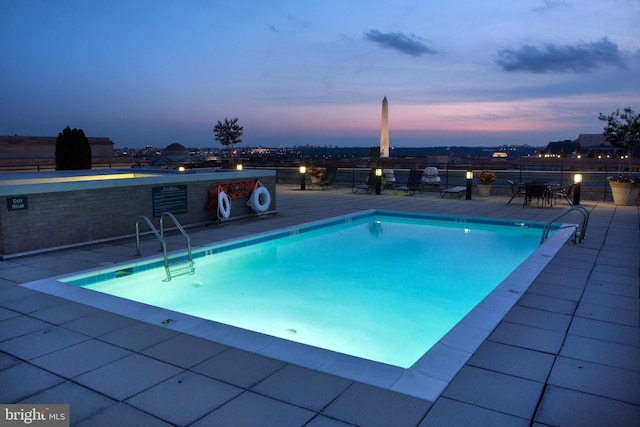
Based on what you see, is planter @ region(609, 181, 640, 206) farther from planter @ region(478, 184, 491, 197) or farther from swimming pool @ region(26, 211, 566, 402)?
swimming pool @ region(26, 211, 566, 402)

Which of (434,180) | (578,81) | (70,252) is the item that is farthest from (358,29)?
(70,252)

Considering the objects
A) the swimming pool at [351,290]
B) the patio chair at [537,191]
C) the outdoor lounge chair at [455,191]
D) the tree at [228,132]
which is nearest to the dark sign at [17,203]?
the swimming pool at [351,290]

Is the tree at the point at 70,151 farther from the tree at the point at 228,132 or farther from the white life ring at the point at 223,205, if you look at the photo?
the tree at the point at 228,132

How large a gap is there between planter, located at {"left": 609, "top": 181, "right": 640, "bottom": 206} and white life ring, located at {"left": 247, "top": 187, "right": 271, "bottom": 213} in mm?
10709

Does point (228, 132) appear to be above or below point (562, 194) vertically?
above

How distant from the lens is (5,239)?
21.8 ft

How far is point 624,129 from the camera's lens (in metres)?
14.4

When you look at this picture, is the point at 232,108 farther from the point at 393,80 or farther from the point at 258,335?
the point at 258,335

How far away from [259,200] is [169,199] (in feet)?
8.57

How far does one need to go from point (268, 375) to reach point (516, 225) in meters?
8.97

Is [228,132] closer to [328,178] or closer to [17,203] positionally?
[328,178]

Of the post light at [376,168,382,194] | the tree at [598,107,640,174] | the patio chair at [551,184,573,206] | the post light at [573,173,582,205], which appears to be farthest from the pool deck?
the post light at [376,168,382,194]

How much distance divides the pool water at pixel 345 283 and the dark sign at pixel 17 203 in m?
1.98

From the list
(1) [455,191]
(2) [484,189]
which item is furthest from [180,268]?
(2) [484,189]
